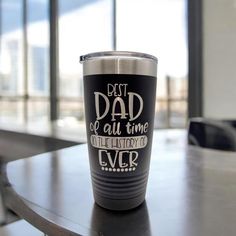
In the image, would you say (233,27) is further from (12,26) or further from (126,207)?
(12,26)

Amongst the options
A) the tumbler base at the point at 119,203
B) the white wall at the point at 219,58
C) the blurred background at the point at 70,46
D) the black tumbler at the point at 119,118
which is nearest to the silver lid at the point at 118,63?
the black tumbler at the point at 119,118

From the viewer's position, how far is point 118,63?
39 centimetres

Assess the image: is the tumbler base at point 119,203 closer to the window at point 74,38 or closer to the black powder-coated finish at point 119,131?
the black powder-coated finish at point 119,131

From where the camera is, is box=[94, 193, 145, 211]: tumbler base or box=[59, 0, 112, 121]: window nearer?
box=[94, 193, 145, 211]: tumbler base

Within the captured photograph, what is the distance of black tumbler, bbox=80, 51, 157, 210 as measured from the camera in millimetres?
394

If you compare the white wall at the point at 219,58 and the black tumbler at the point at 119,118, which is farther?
the white wall at the point at 219,58

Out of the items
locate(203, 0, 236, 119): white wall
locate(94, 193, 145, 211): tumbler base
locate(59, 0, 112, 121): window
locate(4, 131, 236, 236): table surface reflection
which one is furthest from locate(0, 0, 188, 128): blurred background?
locate(94, 193, 145, 211): tumbler base

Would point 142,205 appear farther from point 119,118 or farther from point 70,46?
point 70,46

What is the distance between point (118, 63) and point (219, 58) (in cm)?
210

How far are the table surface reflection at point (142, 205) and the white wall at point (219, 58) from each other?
161cm

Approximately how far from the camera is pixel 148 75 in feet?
1.35

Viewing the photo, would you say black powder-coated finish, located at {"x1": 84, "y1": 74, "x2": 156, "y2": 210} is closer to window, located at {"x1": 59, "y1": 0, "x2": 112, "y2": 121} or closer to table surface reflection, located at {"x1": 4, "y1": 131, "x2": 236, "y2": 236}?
table surface reflection, located at {"x1": 4, "y1": 131, "x2": 236, "y2": 236}

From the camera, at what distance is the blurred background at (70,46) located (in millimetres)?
2615

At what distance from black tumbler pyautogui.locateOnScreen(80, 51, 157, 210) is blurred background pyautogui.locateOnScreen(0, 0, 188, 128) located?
1203 millimetres
